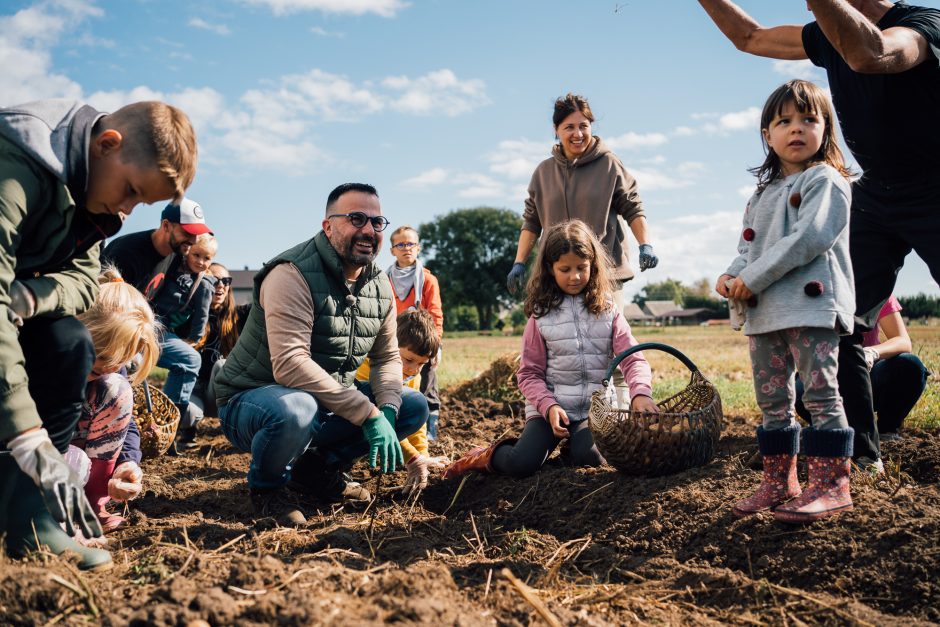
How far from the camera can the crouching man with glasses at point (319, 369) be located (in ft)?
10.7

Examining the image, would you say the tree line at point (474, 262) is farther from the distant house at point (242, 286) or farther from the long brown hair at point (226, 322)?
the long brown hair at point (226, 322)

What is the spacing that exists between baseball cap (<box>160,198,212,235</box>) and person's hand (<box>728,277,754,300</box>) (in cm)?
366

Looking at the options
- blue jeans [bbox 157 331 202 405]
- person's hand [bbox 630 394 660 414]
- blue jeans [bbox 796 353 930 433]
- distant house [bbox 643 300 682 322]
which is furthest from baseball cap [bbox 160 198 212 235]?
distant house [bbox 643 300 682 322]

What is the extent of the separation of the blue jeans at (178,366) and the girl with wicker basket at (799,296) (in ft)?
13.4

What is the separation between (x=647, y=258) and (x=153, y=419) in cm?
360

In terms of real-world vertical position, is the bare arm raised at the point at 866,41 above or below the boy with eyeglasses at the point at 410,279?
above

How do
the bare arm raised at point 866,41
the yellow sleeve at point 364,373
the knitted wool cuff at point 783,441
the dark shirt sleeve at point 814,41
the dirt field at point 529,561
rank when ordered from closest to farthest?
the dirt field at point 529,561, the bare arm raised at point 866,41, the knitted wool cuff at point 783,441, the dark shirt sleeve at point 814,41, the yellow sleeve at point 364,373

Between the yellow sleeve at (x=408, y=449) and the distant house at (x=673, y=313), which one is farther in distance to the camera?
the distant house at (x=673, y=313)

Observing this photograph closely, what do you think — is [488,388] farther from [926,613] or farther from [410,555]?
[926,613]

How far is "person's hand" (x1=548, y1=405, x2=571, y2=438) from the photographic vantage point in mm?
3730

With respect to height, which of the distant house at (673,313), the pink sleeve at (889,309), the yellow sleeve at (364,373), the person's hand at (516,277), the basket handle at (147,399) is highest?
the person's hand at (516,277)

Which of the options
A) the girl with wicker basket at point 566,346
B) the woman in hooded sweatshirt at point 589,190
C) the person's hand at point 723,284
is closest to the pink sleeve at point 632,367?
the girl with wicker basket at point 566,346

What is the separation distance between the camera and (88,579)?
2.09 metres

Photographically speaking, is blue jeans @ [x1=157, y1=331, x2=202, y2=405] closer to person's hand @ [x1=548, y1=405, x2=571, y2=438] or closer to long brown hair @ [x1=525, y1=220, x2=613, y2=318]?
long brown hair @ [x1=525, y1=220, x2=613, y2=318]
